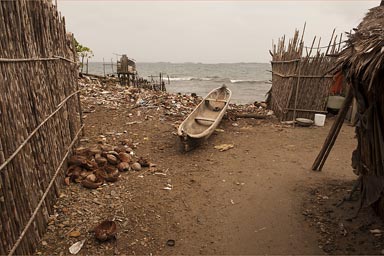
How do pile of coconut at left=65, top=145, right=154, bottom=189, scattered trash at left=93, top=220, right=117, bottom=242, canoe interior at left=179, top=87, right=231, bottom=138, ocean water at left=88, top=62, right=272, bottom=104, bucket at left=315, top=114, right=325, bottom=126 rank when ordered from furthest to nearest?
ocean water at left=88, top=62, right=272, bottom=104 → bucket at left=315, top=114, right=325, bottom=126 → canoe interior at left=179, top=87, right=231, bottom=138 → pile of coconut at left=65, top=145, right=154, bottom=189 → scattered trash at left=93, top=220, right=117, bottom=242

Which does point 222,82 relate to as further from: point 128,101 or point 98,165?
point 98,165

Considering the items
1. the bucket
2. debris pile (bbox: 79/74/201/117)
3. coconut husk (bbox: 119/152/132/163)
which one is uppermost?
debris pile (bbox: 79/74/201/117)

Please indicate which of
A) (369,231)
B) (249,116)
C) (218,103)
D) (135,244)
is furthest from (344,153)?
(135,244)

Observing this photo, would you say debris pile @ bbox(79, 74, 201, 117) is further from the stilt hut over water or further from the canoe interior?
the stilt hut over water

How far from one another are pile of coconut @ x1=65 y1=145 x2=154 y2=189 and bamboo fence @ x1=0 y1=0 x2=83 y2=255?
0.27 meters

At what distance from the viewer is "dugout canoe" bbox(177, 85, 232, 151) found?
614 cm

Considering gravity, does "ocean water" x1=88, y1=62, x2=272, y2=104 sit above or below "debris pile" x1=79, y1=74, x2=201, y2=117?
below

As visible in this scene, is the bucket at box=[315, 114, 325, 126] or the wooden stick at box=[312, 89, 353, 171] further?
the bucket at box=[315, 114, 325, 126]

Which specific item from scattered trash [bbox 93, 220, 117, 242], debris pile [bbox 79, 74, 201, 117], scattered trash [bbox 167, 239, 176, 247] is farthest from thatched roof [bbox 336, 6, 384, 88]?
debris pile [bbox 79, 74, 201, 117]

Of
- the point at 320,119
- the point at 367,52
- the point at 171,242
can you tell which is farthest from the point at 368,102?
the point at 320,119

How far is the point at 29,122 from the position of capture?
3.04 metres

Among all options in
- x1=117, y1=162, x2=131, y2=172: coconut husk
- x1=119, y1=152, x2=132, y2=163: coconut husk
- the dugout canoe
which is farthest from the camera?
the dugout canoe

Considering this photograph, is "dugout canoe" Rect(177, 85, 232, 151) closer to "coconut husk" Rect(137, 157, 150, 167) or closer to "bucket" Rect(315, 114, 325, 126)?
"coconut husk" Rect(137, 157, 150, 167)

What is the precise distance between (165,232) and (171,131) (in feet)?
13.7
